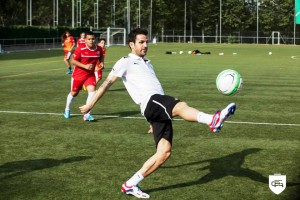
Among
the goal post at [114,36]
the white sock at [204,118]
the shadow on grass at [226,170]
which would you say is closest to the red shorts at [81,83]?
the shadow on grass at [226,170]

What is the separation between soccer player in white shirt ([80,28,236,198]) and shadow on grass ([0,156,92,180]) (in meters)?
1.78

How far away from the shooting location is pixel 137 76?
666cm

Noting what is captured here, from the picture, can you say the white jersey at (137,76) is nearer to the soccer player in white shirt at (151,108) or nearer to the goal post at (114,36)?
the soccer player in white shirt at (151,108)

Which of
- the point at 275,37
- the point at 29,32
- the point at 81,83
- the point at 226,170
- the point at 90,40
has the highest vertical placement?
the point at 275,37

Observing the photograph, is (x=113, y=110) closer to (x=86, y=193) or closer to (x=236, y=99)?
(x=236, y=99)

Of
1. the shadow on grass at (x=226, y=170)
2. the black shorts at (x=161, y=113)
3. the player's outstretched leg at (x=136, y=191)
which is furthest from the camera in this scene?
the shadow on grass at (x=226, y=170)

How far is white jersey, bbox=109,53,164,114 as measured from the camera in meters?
6.58

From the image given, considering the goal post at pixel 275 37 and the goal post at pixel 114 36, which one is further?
the goal post at pixel 275 37

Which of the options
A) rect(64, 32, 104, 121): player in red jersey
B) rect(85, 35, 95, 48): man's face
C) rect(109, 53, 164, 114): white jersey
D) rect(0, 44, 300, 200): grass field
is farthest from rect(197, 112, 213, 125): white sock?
rect(85, 35, 95, 48): man's face

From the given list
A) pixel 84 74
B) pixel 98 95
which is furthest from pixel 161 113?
pixel 84 74

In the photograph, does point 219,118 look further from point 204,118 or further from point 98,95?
point 98,95

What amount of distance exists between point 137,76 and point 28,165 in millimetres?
2541

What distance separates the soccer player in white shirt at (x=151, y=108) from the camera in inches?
235

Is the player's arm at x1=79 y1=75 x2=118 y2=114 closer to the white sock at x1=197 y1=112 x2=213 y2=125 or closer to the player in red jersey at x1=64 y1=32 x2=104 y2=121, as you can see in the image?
the white sock at x1=197 y1=112 x2=213 y2=125
